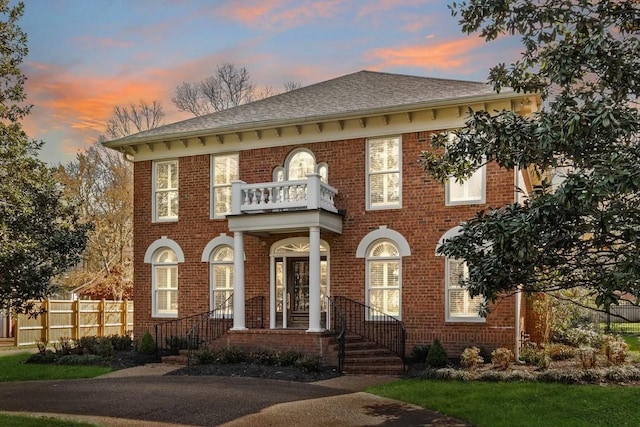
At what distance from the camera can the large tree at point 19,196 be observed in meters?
11.6

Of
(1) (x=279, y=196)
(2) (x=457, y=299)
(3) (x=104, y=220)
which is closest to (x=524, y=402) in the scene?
(2) (x=457, y=299)

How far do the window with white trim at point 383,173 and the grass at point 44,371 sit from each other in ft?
27.6

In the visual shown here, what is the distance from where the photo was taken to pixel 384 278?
18281mm

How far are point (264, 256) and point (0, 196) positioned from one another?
9254mm

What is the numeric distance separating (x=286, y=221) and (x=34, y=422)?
348 inches

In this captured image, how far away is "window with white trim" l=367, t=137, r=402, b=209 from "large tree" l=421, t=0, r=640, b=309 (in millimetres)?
9245

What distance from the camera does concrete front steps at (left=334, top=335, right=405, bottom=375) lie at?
51.9 feet

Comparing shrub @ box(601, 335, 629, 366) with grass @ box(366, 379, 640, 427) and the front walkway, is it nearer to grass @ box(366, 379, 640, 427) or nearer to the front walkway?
grass @ box(366, 379, 640, 427)

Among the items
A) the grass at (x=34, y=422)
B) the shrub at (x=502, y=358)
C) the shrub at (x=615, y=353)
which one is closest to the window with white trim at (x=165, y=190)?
the shrub at (x=502, y=358)

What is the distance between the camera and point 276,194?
18188 mm

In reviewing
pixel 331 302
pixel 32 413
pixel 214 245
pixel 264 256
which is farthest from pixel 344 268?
pixel 32 413

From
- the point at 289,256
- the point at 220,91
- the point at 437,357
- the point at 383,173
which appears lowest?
the point at 437,357

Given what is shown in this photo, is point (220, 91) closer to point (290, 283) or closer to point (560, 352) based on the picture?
point (290, 283)

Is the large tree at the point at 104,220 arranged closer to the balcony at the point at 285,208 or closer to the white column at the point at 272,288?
the white column at the point at 272,288
